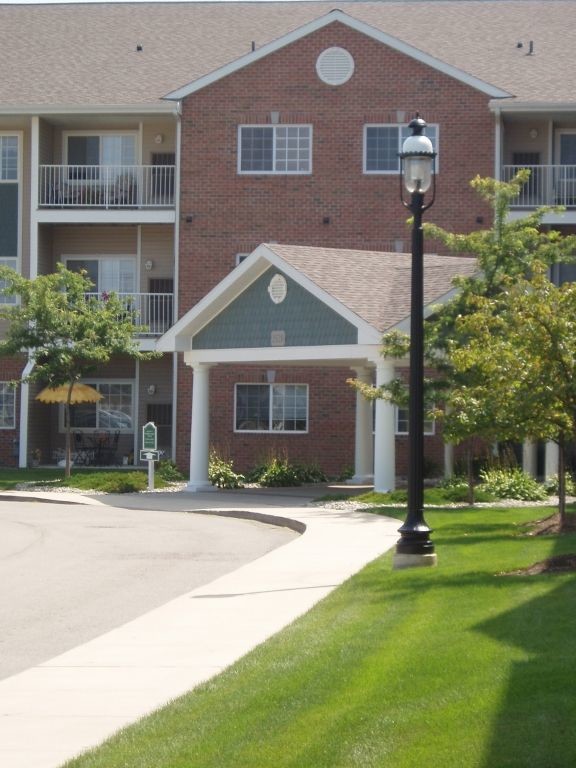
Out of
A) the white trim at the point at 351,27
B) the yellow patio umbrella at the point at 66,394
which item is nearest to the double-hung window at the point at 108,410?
the yellow patio umbrella at the point at 66,394

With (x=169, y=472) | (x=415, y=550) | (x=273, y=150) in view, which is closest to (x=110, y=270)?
(x=273, y=150)

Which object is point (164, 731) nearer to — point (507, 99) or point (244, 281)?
point (244, 281)

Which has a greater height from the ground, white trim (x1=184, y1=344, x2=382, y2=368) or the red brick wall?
the red brick wall

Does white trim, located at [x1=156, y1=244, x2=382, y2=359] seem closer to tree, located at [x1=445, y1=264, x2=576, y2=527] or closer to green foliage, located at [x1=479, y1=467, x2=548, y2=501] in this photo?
green foliage, located at [x1=479, y1=467, x2=548, y2=501]

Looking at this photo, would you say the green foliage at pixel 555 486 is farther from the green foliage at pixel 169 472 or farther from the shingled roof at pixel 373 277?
the green foliage at pixel 169 472

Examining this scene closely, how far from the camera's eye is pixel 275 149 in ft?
120

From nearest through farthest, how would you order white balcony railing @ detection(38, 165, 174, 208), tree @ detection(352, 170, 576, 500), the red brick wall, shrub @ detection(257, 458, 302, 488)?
tree @ detection(352, 170, 576, 500) < shrub @ detection(257, 458, 302, 488) < the red brick wall < white balcony railing @ detection(38, 165, 174, 208)

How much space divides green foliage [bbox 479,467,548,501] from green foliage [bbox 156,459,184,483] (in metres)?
8.99

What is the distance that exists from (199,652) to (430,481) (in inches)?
921

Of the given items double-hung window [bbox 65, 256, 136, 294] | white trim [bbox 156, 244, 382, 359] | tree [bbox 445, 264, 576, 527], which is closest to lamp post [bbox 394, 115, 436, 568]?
tree [bbox 445, 264, 576, 527]

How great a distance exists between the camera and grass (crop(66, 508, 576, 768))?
636 centimetres

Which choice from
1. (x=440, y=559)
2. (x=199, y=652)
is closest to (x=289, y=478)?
(x=440, y=559)

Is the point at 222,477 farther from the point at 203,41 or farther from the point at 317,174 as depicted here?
the point at 203,41

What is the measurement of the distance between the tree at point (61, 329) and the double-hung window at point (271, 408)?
13.0ft
